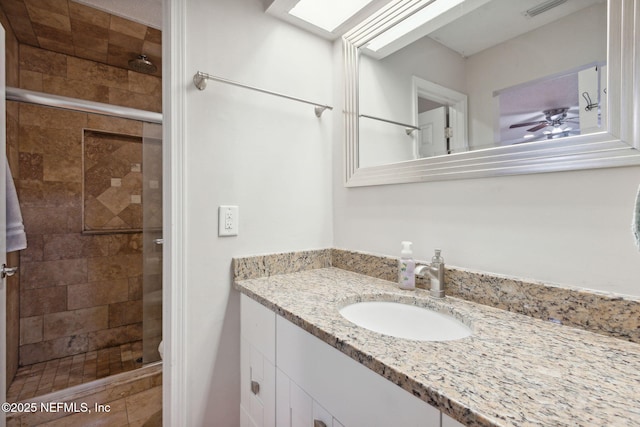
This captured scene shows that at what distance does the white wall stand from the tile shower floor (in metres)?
1.35

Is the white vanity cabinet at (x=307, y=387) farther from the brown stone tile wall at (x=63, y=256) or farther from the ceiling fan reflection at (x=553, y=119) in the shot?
the brown stone tile wall at (x=63, y=256)

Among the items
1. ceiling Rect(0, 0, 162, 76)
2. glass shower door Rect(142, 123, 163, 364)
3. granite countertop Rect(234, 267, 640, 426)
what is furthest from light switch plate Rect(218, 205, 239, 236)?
ceiling Rect(0, 0, 162, 76)

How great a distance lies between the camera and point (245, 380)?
1.06 metres

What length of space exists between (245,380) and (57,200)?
1.99 meters

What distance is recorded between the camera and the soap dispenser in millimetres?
996

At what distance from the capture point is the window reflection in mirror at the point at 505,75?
705mm

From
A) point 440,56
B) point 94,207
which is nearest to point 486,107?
point 440,56

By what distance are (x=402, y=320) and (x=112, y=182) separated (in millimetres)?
2394

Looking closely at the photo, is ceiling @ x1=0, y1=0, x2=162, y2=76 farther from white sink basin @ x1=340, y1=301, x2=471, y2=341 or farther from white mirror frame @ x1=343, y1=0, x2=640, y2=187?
white sink basin @ x1=340, y1=301, x2=471, y2=341

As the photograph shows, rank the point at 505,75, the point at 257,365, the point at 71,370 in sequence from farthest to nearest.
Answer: the point at 71,370
the point at 257,365
the point at 505,75

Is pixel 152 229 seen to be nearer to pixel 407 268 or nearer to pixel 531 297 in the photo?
pixel 407 268

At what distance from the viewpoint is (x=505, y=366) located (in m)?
0.51

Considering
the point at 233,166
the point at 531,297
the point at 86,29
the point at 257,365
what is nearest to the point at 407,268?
the point at 531,297

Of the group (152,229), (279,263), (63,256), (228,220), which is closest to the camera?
(228,220)
